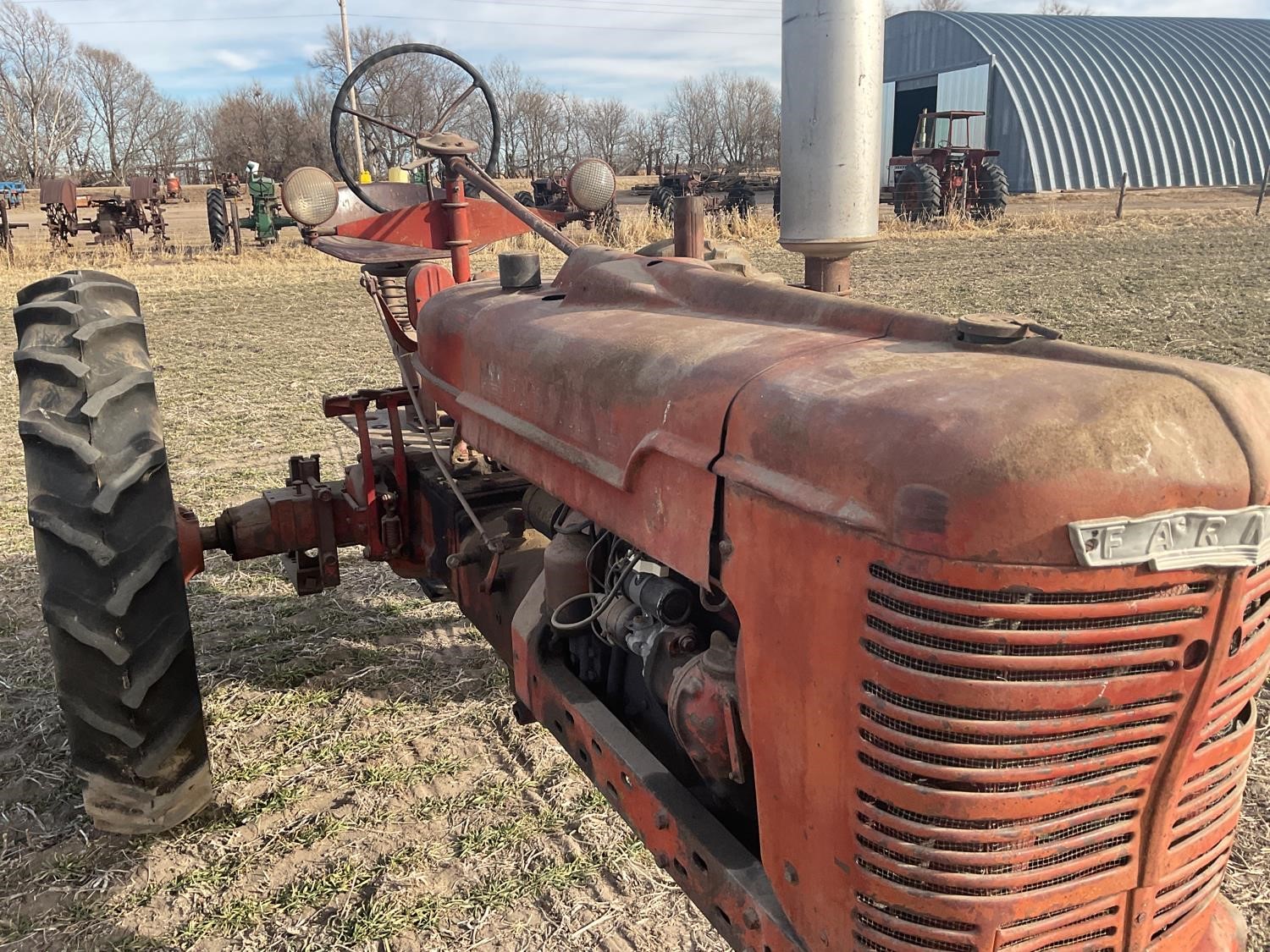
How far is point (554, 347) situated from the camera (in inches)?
75.9

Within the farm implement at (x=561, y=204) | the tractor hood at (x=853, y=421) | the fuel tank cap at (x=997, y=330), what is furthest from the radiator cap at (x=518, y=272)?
the farm implement at (x=561, y=204)

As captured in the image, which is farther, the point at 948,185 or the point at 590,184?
the point at 948,185

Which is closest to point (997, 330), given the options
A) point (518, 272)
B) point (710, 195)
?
point (518, 272)

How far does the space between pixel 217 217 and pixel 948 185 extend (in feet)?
49.0

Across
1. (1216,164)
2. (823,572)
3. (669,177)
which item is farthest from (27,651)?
(1216,164)

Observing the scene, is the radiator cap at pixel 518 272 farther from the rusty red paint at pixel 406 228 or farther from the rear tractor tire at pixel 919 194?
the rear tractor tire at pixel 919 194

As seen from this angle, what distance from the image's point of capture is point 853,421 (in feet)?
3.91

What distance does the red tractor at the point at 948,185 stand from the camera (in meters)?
20.7

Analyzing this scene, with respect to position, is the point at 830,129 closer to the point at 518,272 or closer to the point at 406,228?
the point at 518,272

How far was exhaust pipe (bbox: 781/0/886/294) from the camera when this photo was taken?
222 cm

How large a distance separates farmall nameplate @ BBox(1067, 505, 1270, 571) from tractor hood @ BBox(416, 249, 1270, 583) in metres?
0.02

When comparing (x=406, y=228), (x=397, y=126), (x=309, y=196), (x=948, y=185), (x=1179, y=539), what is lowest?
(x=1179, y=539)

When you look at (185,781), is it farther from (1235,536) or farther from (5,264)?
(5,264)

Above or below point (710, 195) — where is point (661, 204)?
below
